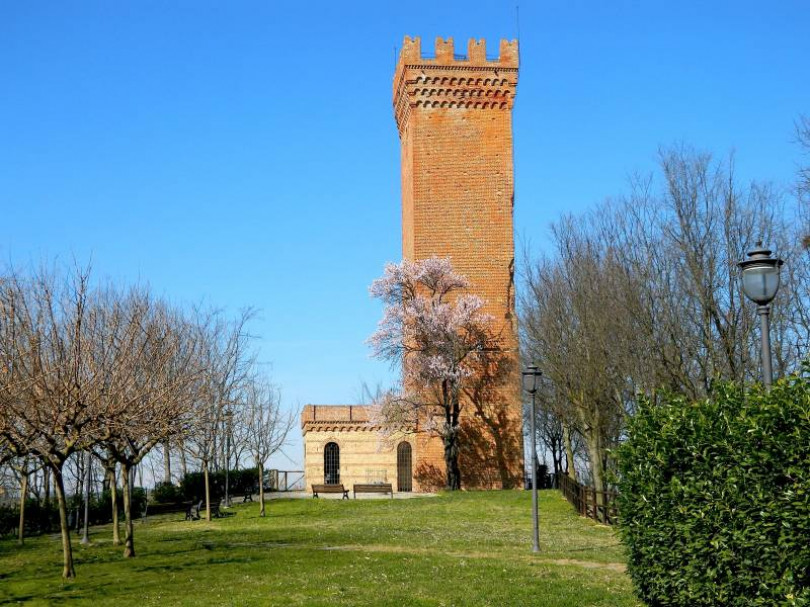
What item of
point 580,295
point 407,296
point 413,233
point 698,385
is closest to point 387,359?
point 407,296

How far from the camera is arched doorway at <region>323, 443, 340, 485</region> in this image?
49.8 m

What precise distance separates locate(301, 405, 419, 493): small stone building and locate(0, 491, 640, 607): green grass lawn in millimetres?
19150

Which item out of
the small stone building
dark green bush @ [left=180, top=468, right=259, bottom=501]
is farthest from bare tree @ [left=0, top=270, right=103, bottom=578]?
the small stone building

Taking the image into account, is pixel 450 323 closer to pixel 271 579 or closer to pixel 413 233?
pixel 413 233

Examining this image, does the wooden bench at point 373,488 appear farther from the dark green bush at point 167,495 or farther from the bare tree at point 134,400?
the bare tree at point 134,400

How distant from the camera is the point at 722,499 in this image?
9.14 metres

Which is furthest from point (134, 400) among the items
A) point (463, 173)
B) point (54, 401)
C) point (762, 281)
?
point (463, 173)

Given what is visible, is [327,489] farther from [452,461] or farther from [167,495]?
[167,495]

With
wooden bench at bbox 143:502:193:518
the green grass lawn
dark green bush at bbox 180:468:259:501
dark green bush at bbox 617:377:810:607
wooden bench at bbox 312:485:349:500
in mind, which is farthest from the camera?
wooden bench at bbox 312:485:349:500

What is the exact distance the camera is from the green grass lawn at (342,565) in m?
14.3

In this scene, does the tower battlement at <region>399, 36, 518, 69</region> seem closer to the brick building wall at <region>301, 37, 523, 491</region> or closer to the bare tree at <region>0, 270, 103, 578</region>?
the brick building wall at <region>301, 37, 523, 491</region>

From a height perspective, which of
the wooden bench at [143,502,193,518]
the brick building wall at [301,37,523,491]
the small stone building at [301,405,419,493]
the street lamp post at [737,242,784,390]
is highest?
the brick building wall at [301,37,523,491]

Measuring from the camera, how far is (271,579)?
1619cm

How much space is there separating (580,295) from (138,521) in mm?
17022
